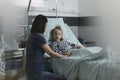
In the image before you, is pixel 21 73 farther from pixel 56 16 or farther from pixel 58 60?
pixel 56 16

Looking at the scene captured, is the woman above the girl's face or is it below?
below

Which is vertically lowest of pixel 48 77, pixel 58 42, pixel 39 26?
pixel 48 77

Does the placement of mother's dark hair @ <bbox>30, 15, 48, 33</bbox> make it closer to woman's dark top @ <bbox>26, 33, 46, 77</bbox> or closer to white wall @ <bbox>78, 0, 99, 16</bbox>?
woman's dark top @ <bbox>26, 33, 46, 77</bbox>

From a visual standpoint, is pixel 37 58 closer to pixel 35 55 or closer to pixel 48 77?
pixel 35 55

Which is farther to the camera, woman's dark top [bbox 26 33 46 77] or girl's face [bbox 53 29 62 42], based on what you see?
girl's face [bbox 53 29 62 42]

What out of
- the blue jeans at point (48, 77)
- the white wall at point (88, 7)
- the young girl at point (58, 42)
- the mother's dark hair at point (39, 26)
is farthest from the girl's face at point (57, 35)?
the white wall at point (88, 7)

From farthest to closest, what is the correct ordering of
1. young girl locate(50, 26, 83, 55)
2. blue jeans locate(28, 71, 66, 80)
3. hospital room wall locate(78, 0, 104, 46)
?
hospital room wall locate(78, 0, 104, 46) < young girl locate(50, 26, 83, 55) < blue jeans locate(28, 71, 66, 80)

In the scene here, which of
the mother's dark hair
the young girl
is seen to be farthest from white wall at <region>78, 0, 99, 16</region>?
the mother's dark hair

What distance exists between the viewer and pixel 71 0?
3188 mm

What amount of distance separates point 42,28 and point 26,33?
0.55 m

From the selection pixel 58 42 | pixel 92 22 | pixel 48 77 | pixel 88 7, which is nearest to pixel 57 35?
pixel 58 42

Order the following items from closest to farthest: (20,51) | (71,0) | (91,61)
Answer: (91,61) < (20,51) < (71,0)

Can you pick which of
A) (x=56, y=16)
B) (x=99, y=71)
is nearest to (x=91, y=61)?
(x=99, y=71)

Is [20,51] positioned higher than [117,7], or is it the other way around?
[117,7]
